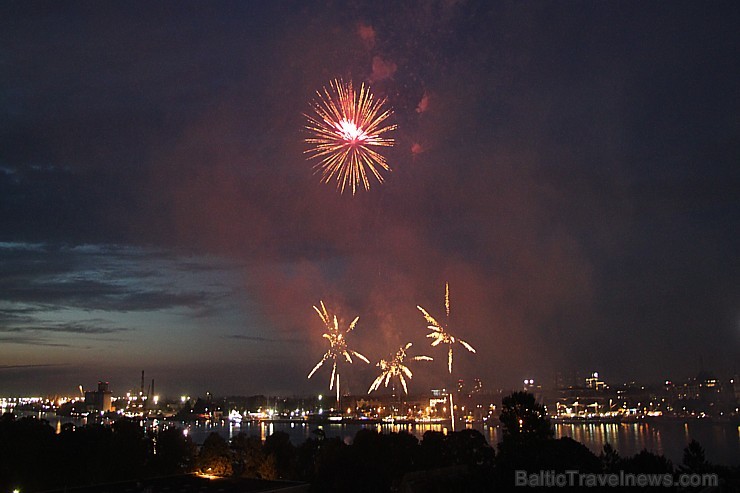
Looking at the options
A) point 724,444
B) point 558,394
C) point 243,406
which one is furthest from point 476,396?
point 724,444

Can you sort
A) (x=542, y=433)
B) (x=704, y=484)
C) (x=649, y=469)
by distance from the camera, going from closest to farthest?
(x=704, y=484) → (x=649, y=469) → (x=542, y=433)

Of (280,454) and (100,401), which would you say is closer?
(280,454)

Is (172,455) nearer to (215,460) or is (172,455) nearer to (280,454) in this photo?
(215,460)

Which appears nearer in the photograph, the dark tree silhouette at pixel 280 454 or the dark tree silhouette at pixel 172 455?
the dark tree silhouette at pixel 280 454

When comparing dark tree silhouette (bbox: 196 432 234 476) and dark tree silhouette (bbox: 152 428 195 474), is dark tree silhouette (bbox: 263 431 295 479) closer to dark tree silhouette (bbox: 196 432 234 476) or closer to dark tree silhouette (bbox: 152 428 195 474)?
dark tree silhouette (bbox: 196 432 234 476)

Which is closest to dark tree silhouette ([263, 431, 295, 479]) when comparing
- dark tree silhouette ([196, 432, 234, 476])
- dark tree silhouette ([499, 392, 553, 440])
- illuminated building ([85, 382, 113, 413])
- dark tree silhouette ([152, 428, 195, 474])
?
dark tree silhouette ([196, 432, 234, 476])

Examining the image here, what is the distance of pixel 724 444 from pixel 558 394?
224 ft

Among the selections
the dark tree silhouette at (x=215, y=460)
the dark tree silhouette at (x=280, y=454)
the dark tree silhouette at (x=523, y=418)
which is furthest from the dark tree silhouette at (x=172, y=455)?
A: the dark tree silhouette at (x=523, y=418)

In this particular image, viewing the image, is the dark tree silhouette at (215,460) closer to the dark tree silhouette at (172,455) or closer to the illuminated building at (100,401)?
the dark tree silhouette at (172,455)

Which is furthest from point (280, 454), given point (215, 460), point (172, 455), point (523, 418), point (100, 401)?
point (100, 401)

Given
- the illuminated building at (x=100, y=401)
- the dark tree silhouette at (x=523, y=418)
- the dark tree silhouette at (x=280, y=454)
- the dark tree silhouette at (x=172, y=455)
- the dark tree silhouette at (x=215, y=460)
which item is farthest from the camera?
the illuminated building at (x=100, y=401)

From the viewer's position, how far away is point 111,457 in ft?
62.7

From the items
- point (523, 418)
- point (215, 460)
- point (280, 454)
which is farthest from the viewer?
point (280, 454)

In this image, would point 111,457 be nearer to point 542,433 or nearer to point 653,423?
point 542,433
